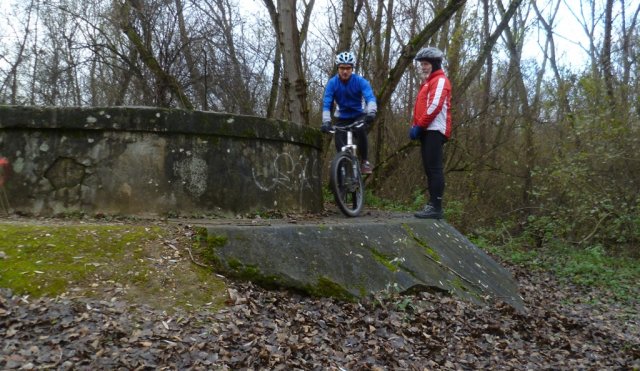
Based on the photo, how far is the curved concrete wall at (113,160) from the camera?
5141 millimetres

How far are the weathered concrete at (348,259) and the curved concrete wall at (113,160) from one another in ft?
1.86

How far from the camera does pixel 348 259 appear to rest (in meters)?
4.96

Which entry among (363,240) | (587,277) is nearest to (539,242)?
(587,277)

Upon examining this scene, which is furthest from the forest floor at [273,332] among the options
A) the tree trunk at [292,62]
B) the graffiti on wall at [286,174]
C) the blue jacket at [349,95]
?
the tree trunk at [292,62]

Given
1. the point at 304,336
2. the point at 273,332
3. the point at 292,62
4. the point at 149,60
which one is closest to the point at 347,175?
the point at 304,336

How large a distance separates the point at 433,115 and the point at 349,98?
1120 mm

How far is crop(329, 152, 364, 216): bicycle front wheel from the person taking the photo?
6.29 m

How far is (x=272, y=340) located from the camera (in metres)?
3.73

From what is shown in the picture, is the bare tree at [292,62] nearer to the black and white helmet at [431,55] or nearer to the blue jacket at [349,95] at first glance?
the blue jacket at [349,95]

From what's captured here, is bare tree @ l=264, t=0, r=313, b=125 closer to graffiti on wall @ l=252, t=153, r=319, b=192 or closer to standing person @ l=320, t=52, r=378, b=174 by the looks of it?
standing person @ l=320, t=52, r=378, b=174

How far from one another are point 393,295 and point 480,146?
8650 millimetres

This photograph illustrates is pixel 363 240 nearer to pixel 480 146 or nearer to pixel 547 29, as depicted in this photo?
pixel 480 146

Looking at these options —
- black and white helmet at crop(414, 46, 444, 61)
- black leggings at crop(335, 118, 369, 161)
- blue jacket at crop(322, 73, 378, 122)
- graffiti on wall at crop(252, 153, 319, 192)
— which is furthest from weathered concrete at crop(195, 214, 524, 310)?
black and white helmet at crop(414, 46, 444, 61)

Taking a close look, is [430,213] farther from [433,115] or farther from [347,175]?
[433,115]
